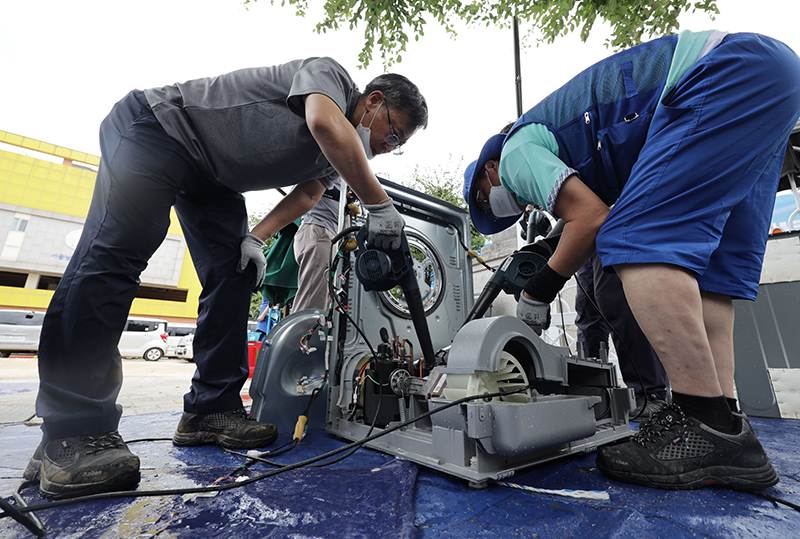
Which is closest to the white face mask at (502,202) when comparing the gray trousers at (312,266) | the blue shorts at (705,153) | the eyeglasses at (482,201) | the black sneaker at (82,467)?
the eyeglasses at (482,201)

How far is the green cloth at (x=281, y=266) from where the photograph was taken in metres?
3.04

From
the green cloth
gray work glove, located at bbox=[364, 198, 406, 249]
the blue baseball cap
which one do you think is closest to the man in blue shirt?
the blue baseball cap

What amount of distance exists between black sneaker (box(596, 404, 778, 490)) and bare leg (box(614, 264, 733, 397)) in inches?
4.4

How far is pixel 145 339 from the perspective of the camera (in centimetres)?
1330

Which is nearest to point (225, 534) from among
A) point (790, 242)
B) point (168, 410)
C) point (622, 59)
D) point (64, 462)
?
point (64, 462)

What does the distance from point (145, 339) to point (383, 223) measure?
50.0ft

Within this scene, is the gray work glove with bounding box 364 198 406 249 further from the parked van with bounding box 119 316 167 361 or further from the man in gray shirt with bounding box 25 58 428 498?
the parked van with bounding box 119 316 167 361

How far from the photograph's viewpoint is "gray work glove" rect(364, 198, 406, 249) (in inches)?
61.6

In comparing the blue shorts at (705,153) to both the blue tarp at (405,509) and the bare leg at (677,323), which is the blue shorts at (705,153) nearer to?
the bare leg at (677,323)

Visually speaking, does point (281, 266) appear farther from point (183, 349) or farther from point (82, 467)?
point (183, 349)

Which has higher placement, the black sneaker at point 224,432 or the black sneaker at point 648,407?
the black sneaker at point 648,407

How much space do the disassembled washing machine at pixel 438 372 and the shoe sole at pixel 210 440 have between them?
0.27m

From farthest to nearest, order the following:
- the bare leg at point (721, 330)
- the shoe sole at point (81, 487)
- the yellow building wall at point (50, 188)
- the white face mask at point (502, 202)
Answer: the yellow building wall at point (50, 188) → the white face mask at point (502, 202) → the bare leg at point (721, 330) → the shoe sole at point (81, 487)

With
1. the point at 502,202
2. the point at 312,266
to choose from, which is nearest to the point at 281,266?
the point at 312,266
